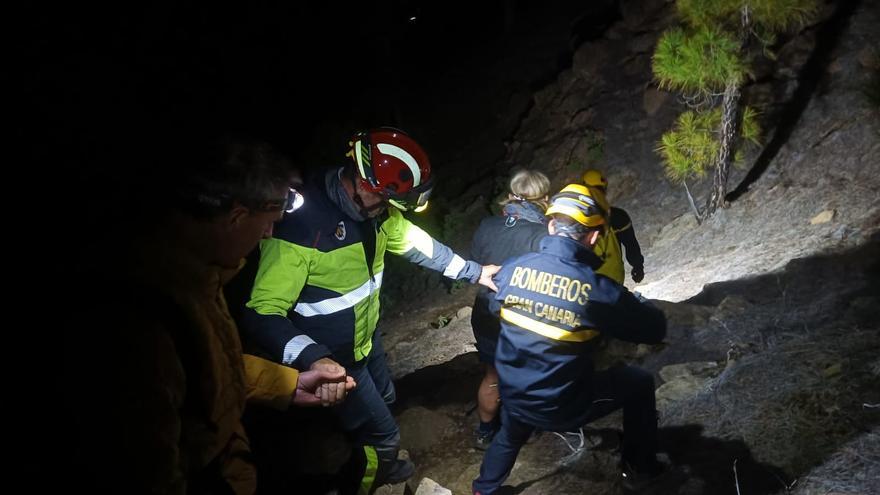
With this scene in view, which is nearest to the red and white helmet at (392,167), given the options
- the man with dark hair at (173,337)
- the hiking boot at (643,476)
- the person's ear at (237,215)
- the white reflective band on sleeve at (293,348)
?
the white reflective band on sleeve at (293,348)

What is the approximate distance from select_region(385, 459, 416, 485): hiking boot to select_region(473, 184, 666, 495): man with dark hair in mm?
1125

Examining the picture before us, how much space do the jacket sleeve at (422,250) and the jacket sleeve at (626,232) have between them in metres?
2.46

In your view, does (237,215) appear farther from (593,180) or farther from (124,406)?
(593,180)

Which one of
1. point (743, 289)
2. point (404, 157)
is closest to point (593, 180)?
point (743, 289)

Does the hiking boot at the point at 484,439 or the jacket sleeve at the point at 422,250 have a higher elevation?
the jacket sleeve at the point at 422,250

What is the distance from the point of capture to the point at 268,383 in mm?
2471

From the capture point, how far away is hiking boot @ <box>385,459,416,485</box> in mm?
4016

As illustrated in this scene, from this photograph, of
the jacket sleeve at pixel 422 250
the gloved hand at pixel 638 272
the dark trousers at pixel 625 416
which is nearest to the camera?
the dark trousers at pixel 625 416

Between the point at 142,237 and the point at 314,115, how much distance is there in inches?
694

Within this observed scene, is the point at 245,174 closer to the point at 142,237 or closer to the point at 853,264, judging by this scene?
the point at 142,237

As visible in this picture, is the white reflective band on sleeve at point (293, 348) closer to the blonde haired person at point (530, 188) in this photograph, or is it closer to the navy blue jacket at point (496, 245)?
the navy blue jacket at point (496, 245)

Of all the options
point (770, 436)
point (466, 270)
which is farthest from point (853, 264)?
point (466, 270)

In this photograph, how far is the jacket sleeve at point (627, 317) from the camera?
2.89 metres

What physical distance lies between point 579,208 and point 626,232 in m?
3.07
